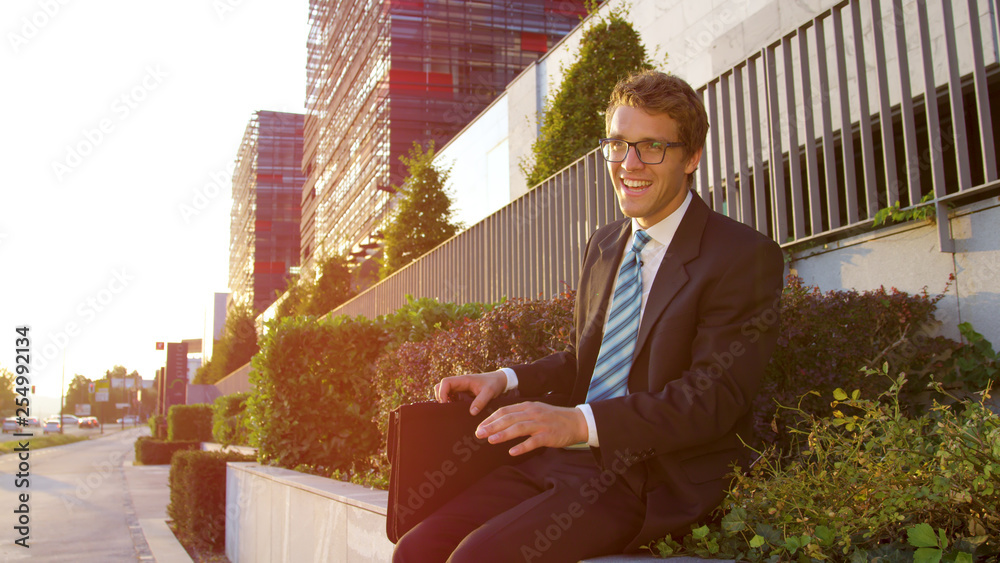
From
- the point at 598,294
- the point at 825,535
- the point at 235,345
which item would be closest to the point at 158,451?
the point at 235,345

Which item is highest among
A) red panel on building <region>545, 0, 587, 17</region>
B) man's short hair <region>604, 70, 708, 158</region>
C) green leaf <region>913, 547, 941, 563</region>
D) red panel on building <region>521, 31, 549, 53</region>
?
red panel on building <region>545, 0, 587, 17</region>

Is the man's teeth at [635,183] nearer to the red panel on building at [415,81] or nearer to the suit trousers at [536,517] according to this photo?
the suit trousers at [536,517]

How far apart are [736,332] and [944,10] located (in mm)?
3654

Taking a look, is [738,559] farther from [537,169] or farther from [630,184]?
[537,169]

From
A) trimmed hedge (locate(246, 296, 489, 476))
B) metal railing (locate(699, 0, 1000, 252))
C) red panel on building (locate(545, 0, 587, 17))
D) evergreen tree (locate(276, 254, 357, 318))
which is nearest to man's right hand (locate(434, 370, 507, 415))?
metal railing (locate(699, 0, 1000, 252))

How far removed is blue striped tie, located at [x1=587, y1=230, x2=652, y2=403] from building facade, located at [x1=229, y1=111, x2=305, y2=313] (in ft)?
266

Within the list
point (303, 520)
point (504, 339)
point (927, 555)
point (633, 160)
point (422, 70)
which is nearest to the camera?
point (927, 555)

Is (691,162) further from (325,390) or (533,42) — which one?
(533,42)

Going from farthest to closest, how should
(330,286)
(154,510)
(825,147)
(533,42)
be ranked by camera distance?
(533,42), (330,286), (154,510), (825,147)

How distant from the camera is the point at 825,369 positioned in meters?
3.49

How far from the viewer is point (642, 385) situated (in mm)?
1983

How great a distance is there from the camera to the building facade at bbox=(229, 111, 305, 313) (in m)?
82.6

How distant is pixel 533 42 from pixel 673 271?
4222 centimetres

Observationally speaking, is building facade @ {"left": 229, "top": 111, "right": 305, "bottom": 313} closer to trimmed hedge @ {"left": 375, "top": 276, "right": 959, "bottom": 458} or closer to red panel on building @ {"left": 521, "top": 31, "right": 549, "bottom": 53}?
red panel on building @ {"left": 521, "top": 31, "right": 549, "bottom": 53}
